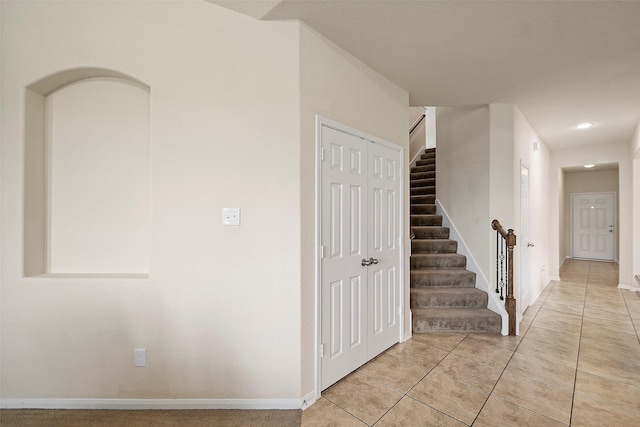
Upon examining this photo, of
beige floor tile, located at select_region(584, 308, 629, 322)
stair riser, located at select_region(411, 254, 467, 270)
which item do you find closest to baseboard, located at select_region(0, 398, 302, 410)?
stair riser, located at select_region(411, 254, 467, 270)

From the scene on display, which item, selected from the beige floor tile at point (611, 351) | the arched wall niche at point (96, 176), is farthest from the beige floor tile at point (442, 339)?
the arched wall niche at point (96, 176)

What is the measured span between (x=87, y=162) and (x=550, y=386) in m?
3.85

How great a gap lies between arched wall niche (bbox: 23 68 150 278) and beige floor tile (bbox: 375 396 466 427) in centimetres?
197

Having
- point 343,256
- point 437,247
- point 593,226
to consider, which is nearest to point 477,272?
point 437,247

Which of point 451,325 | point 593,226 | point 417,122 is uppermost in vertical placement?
point 417,122

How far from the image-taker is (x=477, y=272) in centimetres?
356

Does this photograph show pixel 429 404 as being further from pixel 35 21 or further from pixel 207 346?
pixel 35 21

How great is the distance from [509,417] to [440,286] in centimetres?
183

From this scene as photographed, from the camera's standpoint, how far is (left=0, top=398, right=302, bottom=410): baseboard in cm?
190

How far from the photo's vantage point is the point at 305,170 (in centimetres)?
Result: 196

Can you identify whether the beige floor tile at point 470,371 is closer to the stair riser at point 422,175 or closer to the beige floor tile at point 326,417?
the beige floor tile at point 326,417

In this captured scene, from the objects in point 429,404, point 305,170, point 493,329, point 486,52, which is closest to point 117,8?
point 305,170

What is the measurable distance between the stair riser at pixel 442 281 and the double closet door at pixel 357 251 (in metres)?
0.83

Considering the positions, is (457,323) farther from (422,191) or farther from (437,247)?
(422,191)
